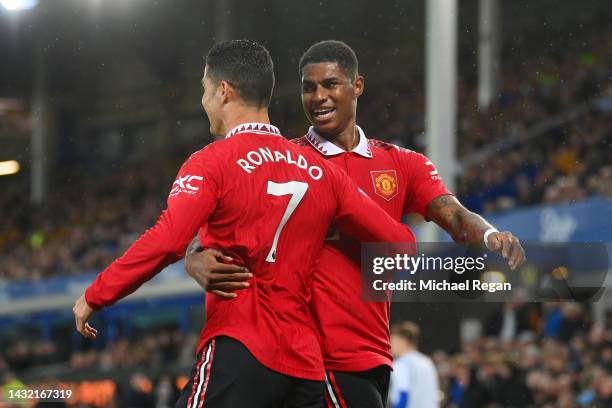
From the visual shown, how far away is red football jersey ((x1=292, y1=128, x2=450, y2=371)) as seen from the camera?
3467 millimetres

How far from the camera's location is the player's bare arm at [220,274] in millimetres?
2990

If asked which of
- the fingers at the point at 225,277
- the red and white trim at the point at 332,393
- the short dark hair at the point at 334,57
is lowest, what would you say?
the red and white trim at the point at 332,393

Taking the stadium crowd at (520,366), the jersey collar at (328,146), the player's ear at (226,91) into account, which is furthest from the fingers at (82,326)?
the stadium crowd at (520,366)

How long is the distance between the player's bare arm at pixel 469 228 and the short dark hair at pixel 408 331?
211 cm

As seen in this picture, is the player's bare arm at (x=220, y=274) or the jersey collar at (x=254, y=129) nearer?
the player's bare arm at (x=220, y=274)

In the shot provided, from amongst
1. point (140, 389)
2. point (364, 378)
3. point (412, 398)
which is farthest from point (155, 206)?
point (364, 378)

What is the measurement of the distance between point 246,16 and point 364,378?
2.84 meters

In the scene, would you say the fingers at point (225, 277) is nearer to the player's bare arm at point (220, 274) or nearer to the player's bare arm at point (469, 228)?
the player's bare arm at point (220, 274)

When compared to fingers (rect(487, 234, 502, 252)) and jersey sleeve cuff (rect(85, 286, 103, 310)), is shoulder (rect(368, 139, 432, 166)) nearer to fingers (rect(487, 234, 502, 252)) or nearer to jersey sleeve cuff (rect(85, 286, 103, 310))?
fingers (rect(487, 234, 502, 252))

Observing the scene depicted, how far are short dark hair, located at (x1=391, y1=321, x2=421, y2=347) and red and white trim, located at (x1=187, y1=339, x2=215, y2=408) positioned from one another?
2.92m

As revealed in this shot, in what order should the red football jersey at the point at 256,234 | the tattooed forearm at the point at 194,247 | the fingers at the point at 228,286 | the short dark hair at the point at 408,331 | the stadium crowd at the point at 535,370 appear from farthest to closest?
the stadium crowd at the point at 535,370
the short dark hair at the point at 408,331
the tattooed forearm at the point at 194,247
the fingers at the point at 228,286
the red football jersey at the point at 256,234

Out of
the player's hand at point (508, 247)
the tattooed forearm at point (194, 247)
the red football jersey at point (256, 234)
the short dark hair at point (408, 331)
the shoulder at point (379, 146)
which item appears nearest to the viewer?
the red football jersey at point (256, 234)

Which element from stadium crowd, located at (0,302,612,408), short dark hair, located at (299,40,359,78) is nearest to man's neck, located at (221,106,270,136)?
short dark hair, located at (299,40,359,78)

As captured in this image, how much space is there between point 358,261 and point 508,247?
0.51 meters
